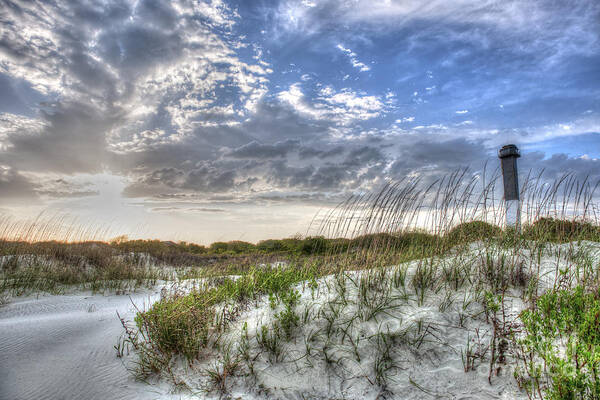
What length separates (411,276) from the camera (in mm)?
4629

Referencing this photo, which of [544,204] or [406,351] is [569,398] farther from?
[544,204]

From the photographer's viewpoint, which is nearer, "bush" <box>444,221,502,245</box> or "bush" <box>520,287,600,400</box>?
"bush" <box>520,287,600,400</box>

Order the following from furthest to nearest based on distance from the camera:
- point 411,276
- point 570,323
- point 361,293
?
point 411,276 < point 361,293 < point 570,323

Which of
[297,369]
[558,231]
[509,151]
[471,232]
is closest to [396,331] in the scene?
[297,369]

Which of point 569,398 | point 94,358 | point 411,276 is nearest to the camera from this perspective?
point 569,398

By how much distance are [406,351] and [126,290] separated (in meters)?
7.82

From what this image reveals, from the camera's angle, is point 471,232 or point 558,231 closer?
point 471,232

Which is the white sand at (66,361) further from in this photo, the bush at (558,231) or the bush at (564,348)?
the bush at (558,231)

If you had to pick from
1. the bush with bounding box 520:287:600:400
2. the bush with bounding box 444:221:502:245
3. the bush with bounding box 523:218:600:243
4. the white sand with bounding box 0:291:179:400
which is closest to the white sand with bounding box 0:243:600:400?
the white sand with bounding box 0:291:179:400

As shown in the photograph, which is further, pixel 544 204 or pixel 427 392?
pixel 544 204

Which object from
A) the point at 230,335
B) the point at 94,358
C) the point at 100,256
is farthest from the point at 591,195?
the point at 100,256

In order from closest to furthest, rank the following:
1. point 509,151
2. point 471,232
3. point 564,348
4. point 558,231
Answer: point 564,348
point 471,232
point 558,231
point 509,151

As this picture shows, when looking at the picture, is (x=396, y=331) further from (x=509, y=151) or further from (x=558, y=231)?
(x=509, y=151)

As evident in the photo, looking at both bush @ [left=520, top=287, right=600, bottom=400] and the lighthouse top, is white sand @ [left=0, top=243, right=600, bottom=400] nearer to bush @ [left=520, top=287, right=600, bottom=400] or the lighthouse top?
bush @ [left=520, top=287, right=600, bottom=400]
